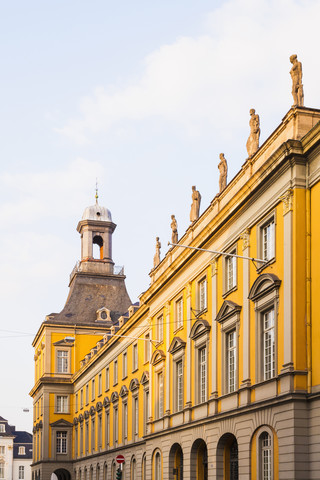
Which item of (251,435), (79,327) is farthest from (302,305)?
(79,327)

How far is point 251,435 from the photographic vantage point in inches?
1097

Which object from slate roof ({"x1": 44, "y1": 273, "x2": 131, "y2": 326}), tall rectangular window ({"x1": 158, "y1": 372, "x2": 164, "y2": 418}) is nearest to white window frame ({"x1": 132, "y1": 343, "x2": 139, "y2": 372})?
tall rectangular window ({"x1": 158, "y1": 372, "x2": 164, "y2": 418})

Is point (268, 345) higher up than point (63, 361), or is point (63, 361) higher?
point (63, 361)

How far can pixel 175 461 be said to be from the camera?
3903 centimetres

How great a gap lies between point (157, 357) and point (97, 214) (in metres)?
47.3

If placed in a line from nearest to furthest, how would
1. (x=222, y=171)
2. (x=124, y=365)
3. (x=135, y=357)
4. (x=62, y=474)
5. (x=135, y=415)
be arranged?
(x=222, y=171) → (x=135, y=415) → (x=135, y=357) → (x=124, y=365) → (x=62, y=474)

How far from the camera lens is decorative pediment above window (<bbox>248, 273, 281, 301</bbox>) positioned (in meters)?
26.7

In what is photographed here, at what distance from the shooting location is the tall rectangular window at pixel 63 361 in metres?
81.4

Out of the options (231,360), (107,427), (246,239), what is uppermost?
(246,239)

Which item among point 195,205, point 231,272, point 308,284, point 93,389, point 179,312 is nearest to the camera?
point 308,284

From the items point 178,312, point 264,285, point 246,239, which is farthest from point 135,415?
point 264,285

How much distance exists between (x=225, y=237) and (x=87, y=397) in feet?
135

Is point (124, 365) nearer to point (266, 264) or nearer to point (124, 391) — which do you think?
point (124, 391)

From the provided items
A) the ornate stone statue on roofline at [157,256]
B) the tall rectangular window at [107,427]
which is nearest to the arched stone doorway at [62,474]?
the tall rectangular window at [107,427]
